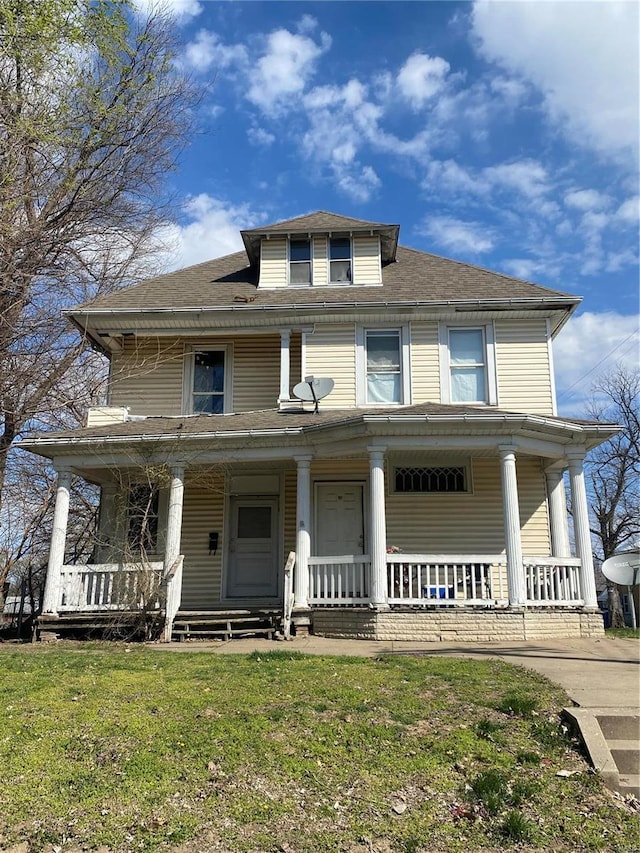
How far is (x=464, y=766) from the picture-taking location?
5.02 metres

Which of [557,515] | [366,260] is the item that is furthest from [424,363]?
[557,515]

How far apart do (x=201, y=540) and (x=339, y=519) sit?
2910 millimetres

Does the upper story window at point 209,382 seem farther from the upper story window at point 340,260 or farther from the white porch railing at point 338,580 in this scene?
the white porch railing at point 338,580

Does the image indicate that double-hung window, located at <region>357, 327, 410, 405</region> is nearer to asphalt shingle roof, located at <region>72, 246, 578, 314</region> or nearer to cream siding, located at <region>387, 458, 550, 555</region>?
asphalt shingle roof, located at <region>72, 246, 578, 314</region>

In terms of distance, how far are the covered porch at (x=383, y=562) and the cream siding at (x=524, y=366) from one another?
133cm

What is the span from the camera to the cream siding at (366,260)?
15086 millimetres

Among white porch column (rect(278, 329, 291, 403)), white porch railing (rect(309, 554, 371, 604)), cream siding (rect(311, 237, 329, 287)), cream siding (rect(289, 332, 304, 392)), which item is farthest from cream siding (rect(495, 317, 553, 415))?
white porch railing (rect(309, 554, 371, 604))

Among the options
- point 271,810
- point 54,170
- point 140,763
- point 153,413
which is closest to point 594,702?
point 271,810

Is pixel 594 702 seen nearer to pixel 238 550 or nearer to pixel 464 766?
pixel 464 766

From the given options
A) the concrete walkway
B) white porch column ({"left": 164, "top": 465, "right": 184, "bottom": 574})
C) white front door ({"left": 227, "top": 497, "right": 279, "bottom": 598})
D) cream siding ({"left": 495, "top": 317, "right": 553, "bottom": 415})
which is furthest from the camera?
white front door ({"left": 227, "top": 497, "right": 279, "bottom": 598})

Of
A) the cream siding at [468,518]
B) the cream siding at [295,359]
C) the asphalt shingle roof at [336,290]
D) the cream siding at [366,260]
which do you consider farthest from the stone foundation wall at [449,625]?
the cream siding at [366,260]

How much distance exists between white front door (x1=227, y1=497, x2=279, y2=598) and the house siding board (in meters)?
0.27

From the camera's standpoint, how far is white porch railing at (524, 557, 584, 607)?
36.8ft

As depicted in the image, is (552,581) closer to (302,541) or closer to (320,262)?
(302,541)
